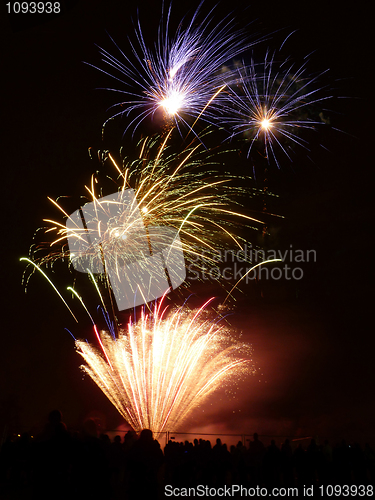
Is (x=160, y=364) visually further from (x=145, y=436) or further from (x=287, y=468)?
(x=145, y=436)

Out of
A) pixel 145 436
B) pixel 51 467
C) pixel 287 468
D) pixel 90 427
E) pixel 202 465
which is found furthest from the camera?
pixel 202 465

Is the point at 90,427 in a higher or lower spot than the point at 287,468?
higher

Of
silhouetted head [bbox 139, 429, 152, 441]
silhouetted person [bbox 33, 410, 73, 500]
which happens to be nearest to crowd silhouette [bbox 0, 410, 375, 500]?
silhouetted head [bbox 139, 429, 152, 441]

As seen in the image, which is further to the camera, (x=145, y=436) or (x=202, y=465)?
(x=202, y=465)

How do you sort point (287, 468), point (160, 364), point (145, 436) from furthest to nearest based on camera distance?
point (160, 364), point (287, 468), point (145, 436)

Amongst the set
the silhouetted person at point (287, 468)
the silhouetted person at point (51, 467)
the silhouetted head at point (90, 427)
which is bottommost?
the silhouetted person at point (287, 468)

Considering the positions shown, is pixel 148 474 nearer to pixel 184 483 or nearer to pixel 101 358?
pixel 184 483

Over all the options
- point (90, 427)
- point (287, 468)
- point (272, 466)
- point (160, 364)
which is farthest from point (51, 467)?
point (160, 364)

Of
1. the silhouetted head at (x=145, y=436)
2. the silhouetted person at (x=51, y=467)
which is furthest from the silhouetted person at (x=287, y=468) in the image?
the silhouetted person at (x=51, y=467)

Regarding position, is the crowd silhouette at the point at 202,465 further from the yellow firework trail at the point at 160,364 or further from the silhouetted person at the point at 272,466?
the yellow firework trail at the point at 160,364
